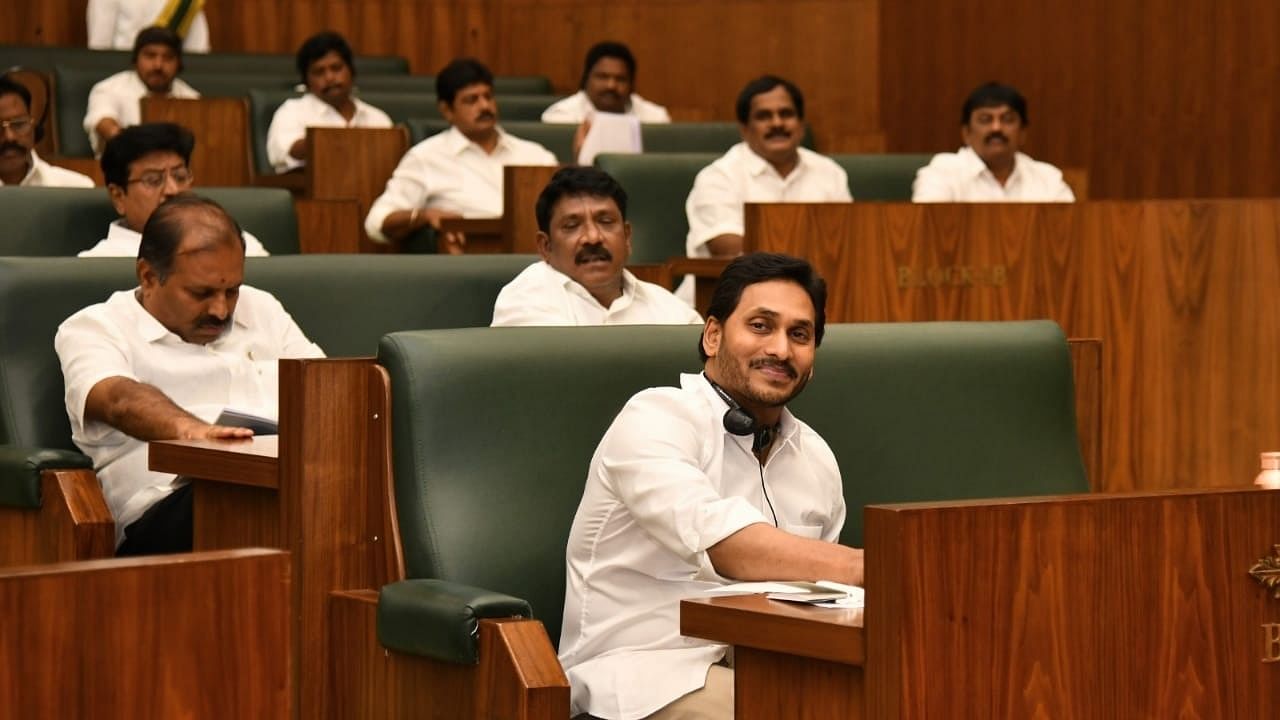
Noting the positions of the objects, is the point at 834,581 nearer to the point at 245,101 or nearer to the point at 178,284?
the point at 178,284

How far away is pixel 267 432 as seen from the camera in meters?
2.31

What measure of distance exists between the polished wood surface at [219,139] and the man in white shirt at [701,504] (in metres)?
3.08

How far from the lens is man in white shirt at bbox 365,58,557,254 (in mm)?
4344

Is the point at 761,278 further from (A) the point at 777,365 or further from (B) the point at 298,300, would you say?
(B) the point at 298,300

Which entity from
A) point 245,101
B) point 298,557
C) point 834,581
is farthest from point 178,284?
point 245,101

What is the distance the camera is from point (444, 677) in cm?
175

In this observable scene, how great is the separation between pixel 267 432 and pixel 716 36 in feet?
14.4

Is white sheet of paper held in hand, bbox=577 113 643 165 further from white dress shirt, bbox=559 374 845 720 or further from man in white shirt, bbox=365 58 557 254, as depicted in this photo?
white dress shirt, bbox=559 374 845 720

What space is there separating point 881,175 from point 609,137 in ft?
1.98

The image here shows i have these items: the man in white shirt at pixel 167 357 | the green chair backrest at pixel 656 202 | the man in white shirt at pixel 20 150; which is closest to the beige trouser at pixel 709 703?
the man in white shirt at pixel 167 357

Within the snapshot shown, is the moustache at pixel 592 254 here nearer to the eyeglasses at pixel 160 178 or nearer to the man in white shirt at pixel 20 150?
the eyeglasses at pixel 160 178

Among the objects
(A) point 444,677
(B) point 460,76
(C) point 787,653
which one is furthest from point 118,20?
(C) point 787,653

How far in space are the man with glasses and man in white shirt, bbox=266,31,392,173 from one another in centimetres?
185

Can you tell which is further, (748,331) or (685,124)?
(685,124)
